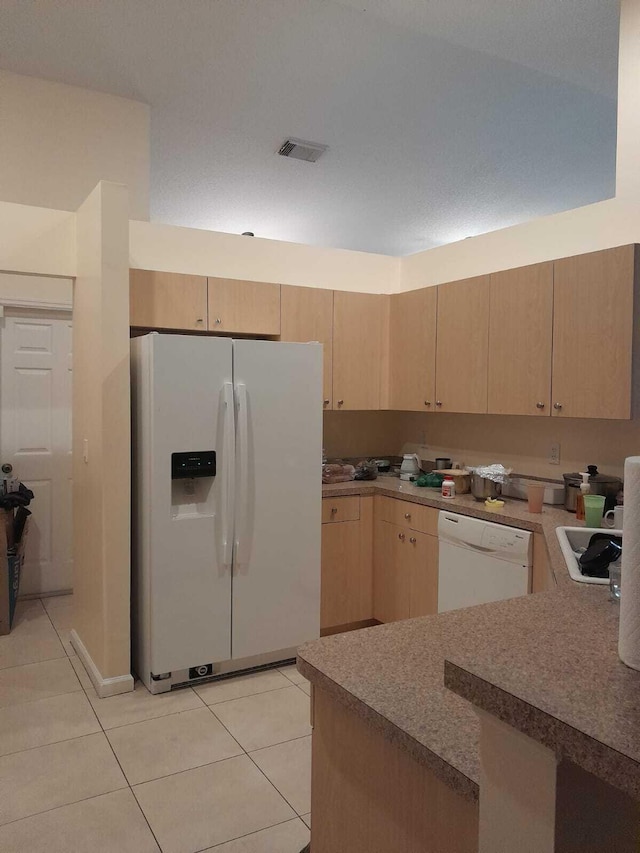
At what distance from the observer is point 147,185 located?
13.7ft

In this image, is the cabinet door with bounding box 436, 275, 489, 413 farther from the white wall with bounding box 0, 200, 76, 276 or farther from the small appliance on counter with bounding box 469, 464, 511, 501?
the white wall with bounding box 0, 200, 76, 276

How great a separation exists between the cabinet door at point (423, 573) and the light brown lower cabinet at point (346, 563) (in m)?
0.35

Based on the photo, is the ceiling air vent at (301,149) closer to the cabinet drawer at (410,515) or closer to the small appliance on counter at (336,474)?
the small appliance on counter at (336,474)

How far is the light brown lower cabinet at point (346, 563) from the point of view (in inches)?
153

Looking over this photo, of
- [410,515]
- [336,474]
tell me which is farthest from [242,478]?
[410,515]

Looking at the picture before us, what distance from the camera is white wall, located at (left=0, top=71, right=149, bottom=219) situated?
382 centimetres

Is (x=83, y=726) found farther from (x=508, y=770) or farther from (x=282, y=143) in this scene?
(x=282, y=143)

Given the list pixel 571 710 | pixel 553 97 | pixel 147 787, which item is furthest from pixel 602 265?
pixel 147 787

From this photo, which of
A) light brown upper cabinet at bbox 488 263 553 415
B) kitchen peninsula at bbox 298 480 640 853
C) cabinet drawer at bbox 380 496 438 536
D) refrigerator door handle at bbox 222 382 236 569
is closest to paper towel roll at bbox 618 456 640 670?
kitchen peninsula at bbox 298 480 640 853

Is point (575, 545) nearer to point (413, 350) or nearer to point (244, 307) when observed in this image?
point (413, 350)

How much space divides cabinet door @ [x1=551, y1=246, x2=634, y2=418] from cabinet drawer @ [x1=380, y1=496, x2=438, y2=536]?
91 centimetres

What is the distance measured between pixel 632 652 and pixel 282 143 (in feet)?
14.3

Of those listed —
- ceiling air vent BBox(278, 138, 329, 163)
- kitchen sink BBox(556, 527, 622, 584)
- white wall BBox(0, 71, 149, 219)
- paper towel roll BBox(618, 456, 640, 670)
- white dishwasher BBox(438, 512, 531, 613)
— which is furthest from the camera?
ceiling air vent BBox(278, 138, 329, 163)

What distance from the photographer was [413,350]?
165 inches
